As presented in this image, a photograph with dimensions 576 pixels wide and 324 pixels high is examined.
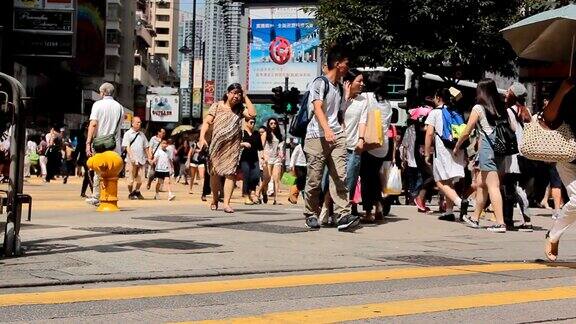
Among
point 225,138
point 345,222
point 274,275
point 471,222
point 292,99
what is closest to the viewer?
point 274,275

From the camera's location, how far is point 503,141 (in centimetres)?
1119

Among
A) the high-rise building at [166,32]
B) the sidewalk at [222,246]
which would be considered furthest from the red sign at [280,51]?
the high-rise building at [166,32]

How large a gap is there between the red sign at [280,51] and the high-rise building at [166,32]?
111 meters

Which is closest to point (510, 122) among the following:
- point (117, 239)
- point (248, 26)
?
point (117, 239)

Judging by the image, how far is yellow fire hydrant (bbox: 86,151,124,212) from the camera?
42.0ft

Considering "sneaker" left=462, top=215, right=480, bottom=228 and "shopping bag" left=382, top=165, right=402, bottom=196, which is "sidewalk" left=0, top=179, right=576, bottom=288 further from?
"shopping bag" left=382, top=165, right=402, bottom=196

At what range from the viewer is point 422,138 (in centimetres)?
1520

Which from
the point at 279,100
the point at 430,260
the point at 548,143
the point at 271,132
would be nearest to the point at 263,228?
the point at 430,260

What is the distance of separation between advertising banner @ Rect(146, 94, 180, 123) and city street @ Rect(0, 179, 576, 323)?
2581 inches

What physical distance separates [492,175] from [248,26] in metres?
55.1

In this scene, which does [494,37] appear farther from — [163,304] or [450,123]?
[163,304]

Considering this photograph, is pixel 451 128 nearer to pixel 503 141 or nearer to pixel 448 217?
pixel 448 217

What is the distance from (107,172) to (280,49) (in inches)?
2023

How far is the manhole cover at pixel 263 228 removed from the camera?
10188mm
